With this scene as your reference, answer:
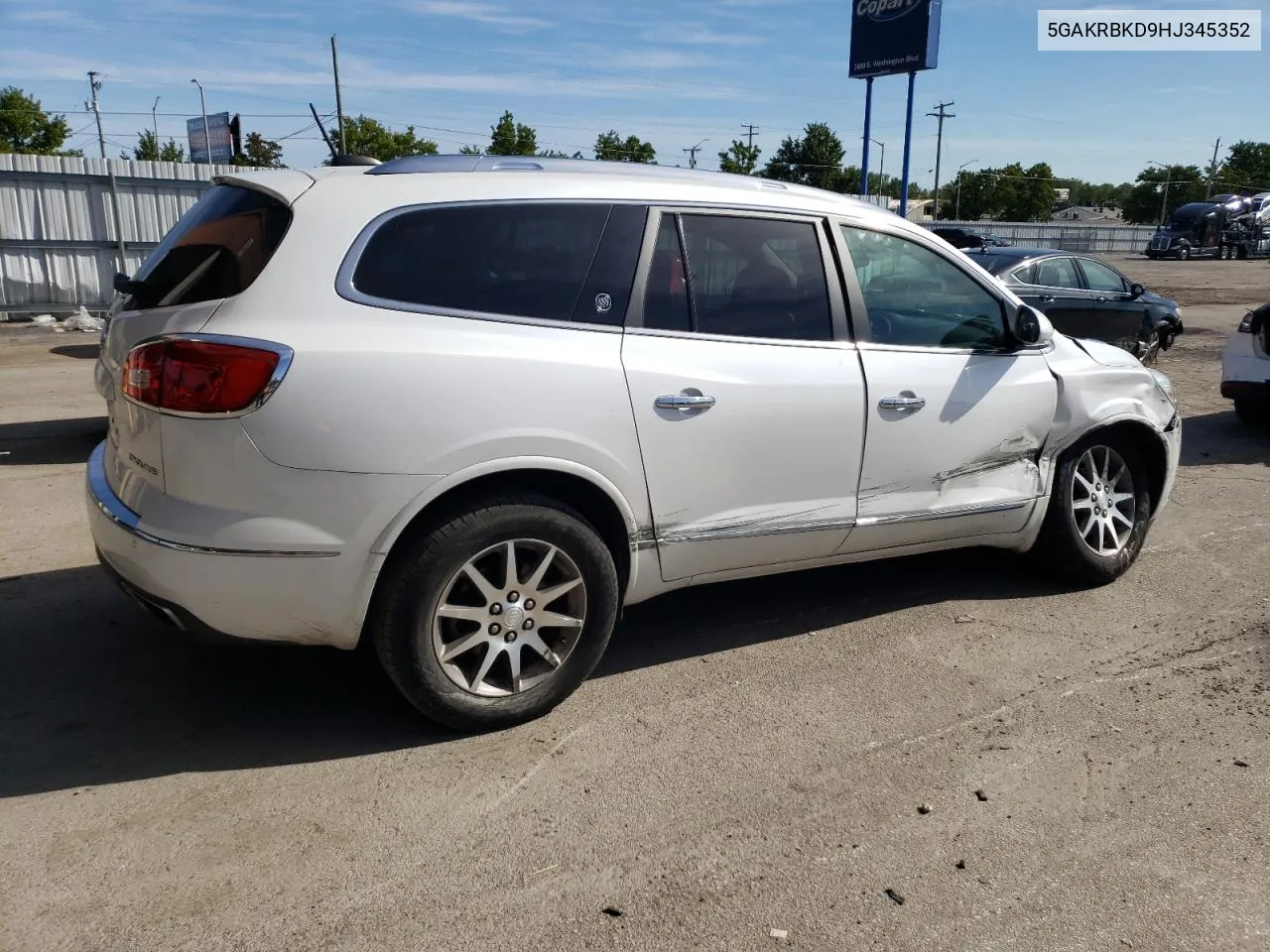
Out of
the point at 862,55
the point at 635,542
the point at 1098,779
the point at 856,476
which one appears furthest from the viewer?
the point at 862,55

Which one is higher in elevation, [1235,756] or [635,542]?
[635,542]

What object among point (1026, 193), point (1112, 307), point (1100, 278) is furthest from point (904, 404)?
point (1026, 193)

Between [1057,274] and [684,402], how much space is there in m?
10.2

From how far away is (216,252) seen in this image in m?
3.44

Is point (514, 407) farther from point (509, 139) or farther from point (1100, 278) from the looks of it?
point (509, 139)

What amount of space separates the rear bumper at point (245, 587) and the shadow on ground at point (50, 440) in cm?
461

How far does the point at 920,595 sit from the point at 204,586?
10.8 feet

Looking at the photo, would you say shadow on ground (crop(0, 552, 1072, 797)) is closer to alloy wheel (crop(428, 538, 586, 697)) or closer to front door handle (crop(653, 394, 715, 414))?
alloy wheel (crop(428, 538, 586, 697))

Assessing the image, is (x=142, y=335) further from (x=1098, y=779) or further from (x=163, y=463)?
(x=1098, y=779)

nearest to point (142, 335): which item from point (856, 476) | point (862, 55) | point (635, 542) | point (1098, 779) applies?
point (635, 542)

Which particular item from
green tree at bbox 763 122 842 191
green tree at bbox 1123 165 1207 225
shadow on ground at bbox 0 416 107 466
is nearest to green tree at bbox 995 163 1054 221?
green tree at bbox 1123 165 1207 225

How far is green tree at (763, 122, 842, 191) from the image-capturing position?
72.6 m

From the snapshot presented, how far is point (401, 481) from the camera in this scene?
3238 millimetres

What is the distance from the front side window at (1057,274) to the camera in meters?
12.3
